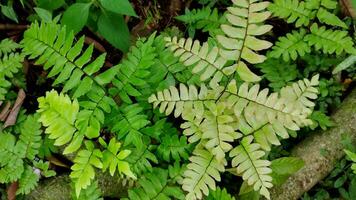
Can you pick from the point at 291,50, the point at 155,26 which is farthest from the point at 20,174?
the point at 291,50

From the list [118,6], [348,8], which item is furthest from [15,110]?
[348,8]

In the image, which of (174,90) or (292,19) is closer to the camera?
(174,90)

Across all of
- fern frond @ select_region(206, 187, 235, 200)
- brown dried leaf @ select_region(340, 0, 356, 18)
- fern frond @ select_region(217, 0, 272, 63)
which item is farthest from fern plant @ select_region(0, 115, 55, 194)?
brown dried leaf @ select_region(340, 0, 356, 18)

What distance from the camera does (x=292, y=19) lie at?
9.64 ft

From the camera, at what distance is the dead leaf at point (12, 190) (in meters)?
2.85

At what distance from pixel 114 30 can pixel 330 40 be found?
54.3 inches

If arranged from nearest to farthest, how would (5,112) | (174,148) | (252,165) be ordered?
(252,165) → (174,148) → (5,112)

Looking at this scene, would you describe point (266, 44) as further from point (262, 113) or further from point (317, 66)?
point (317, 66)

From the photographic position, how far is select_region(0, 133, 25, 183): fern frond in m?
2.76

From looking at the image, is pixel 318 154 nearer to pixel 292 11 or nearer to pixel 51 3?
pixel 292 11

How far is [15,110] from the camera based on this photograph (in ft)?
10.0

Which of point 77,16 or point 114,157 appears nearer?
point 114,157

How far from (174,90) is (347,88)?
1.43m

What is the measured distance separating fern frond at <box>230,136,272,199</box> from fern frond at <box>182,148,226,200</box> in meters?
0.10
